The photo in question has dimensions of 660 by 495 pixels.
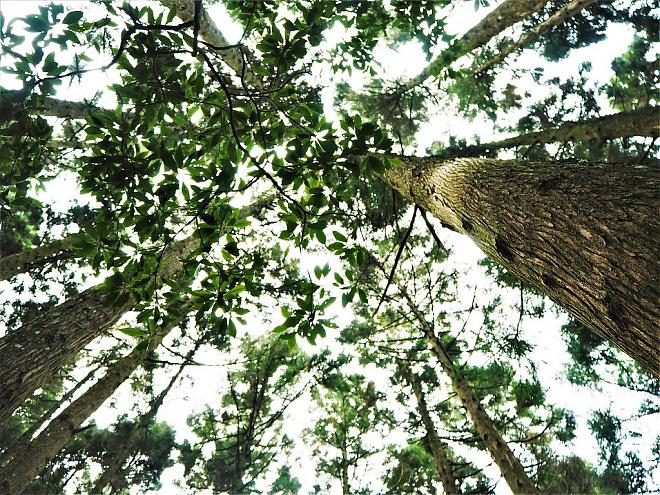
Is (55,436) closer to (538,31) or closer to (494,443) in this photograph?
(494,443)

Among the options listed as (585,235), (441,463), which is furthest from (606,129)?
(441,463)

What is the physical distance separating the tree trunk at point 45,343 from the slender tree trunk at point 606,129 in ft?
16.6

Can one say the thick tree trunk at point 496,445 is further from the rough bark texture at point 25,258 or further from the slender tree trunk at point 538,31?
the rough bark texture at point 25,258

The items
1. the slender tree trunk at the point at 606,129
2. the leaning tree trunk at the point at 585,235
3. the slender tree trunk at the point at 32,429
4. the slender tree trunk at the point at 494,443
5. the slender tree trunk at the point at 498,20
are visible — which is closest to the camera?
the leaning tree trunk at the point at 585,235

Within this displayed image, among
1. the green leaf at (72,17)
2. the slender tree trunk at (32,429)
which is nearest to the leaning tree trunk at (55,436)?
the slender tree trunk at (32,429)

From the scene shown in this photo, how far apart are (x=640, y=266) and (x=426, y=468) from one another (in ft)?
36.4

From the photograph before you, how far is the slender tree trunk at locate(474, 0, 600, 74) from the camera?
5738 mm

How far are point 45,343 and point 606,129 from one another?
7220 mm

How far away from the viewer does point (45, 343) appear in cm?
334

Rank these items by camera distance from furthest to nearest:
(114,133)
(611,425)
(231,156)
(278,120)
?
(611,425), (278,120), (231,156), (114,133)

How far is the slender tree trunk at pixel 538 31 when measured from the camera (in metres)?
5.74

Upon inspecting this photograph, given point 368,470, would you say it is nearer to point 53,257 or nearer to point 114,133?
point 53,257

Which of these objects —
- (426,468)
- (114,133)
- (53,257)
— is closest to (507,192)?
(114,133)

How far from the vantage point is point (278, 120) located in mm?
2205
